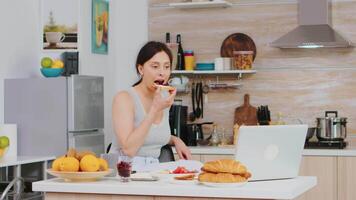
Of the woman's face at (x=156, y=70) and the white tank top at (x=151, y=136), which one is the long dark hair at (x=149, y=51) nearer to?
the woman's face at (x=156, y=70)

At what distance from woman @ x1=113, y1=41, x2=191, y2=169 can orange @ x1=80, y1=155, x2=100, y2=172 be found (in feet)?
1.28

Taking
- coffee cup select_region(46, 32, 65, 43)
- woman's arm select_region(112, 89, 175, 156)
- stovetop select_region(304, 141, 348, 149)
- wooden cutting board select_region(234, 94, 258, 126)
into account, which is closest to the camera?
woman's arm select_region(112, 89, 175, 156)

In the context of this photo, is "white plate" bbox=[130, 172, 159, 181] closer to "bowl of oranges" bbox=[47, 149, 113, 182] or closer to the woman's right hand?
"bowl of oranges" bbox=[47, 149, 113, 182]

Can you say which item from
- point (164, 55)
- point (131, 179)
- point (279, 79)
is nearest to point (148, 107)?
point (164, 55)

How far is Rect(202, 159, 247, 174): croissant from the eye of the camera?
2920 millimetres

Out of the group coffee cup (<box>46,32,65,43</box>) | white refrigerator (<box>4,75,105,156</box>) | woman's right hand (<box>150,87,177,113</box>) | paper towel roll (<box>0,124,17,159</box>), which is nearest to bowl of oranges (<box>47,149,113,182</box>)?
woman's right hand (<box>150,87,177,113</box>)

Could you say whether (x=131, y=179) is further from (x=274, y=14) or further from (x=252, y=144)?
(x=274, y=14)

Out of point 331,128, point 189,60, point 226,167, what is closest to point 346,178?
point 331,128

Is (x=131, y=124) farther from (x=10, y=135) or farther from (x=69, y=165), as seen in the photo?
(x=10, y=135)

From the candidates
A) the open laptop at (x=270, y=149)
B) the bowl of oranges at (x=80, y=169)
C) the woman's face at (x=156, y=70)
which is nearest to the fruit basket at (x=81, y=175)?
the bowl of oranges at (x=80, y=169)

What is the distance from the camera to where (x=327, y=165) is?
5.66 metres

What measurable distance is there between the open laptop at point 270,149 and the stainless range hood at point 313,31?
9.04 feet

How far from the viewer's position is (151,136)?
12.1ft

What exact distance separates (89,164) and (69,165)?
0.28ft
